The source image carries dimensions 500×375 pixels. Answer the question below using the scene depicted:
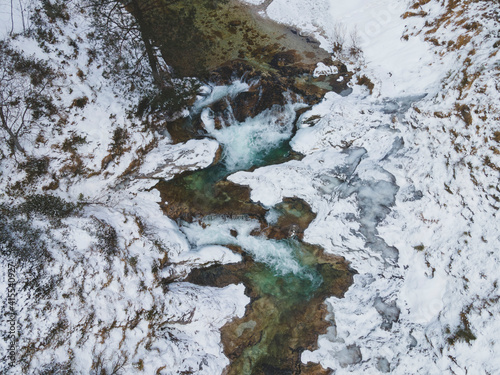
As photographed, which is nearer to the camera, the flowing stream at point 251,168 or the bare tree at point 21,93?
the bare tree at point 21,93

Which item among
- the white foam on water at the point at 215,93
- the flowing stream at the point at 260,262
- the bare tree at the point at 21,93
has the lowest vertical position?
the flowing stream at the point at 260,262

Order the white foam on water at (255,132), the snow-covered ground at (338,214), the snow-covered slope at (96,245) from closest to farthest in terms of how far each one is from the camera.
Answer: the snow-covered slope at (96,245)
the snow-covered ground at (338,214)
the white foam on water at (255,132)

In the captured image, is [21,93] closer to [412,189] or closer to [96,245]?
[96,245]

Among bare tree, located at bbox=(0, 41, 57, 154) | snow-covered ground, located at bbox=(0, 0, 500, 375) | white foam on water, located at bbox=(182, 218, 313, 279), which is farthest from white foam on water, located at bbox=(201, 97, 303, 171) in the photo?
bare tree, located at bbox=(0, 41, 57, 154)

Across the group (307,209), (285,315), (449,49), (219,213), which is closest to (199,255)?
(219,213)

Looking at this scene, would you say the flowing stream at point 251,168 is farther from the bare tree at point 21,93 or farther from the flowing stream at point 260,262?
the bare tree at point 21,93

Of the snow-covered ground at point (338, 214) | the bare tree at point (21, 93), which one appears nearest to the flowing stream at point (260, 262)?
the snow-covered ground at point (338, 214)

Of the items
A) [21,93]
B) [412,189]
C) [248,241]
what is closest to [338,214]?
[412,189]

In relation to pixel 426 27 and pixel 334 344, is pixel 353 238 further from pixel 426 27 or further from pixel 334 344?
pixel 426 27
